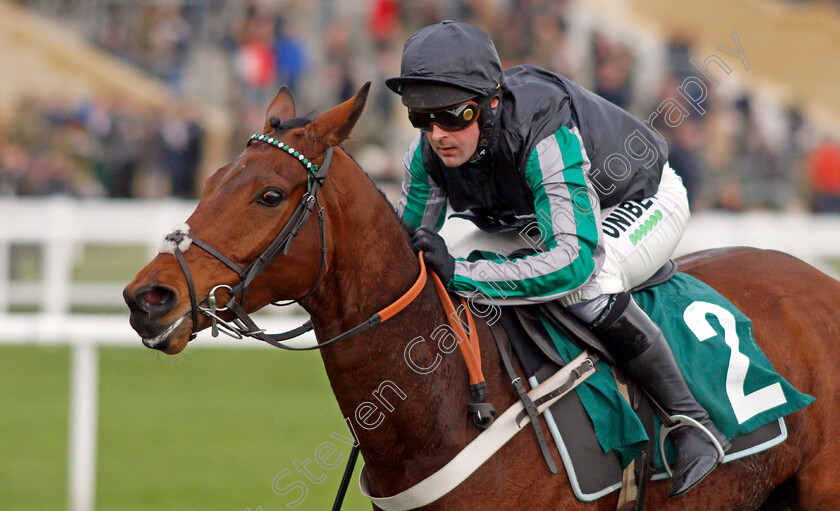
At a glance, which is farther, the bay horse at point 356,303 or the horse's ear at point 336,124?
the horse's ear at point 336,124

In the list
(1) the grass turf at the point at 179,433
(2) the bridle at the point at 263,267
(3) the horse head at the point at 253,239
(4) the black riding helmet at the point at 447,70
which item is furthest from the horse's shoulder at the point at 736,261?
(1) the grass turf at the point at 179,433

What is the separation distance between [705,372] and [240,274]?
1.70 m

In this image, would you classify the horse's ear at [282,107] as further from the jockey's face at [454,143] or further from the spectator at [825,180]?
the spectator at [825,180]

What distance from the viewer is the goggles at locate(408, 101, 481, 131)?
3.64m

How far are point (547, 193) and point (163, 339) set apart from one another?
128 centimetres

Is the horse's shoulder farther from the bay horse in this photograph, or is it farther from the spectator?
the spectator

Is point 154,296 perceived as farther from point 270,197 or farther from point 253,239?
point 270,197

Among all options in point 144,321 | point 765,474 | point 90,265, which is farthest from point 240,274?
point 90,265

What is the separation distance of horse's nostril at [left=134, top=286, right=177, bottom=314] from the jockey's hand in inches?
34.9

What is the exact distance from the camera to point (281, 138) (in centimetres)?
352

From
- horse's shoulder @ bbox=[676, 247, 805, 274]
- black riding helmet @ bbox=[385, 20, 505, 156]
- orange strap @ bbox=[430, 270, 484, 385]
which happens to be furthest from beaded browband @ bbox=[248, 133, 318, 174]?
horse's shoulder @ bbox=[676, 247, 805, 274]

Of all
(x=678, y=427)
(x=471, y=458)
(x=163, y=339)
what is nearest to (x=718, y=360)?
(x=678, y=427)

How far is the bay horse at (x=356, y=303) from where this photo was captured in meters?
3.29

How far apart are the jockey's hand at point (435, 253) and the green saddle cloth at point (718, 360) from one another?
385 mm
